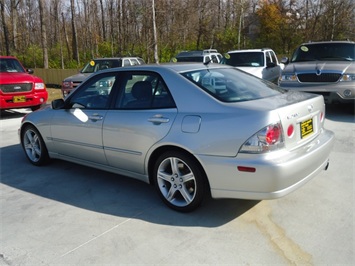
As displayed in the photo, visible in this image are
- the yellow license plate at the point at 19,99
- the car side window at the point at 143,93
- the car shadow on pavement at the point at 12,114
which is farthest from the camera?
the car shadow on pavement at the point at 12,114

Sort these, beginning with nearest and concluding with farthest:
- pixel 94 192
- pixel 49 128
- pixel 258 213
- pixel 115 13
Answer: pixel 258 213, pixel 94 192, pixel 49 128, pixel 115 13

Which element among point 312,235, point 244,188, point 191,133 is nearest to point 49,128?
point 191,133

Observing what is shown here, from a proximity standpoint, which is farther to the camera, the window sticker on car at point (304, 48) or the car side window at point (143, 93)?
the window sticker on car at point (304, 48)

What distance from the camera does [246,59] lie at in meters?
Result: 11.9

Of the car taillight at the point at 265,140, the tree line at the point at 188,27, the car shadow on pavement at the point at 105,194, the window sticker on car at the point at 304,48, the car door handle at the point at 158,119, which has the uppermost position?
the tree line at the point at 188,27

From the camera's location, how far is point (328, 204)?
3.61 meters

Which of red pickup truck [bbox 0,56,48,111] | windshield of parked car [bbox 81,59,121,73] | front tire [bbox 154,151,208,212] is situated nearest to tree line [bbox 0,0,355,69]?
windshield of parked car [bbox 81,59,121,73]

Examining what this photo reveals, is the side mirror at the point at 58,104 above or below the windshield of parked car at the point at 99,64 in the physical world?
below

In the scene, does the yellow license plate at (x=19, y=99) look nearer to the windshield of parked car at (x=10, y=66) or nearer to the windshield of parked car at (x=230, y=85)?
the windshield of parked car at (x=10, y=66)

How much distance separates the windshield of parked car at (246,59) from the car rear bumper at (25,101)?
6365 millimetres

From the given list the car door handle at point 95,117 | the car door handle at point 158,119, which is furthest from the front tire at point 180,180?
the car door handle at point 95,117

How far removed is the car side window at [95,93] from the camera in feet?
14.0

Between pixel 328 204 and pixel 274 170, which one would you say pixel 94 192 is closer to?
pixel 274 170

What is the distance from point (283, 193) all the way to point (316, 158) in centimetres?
59
